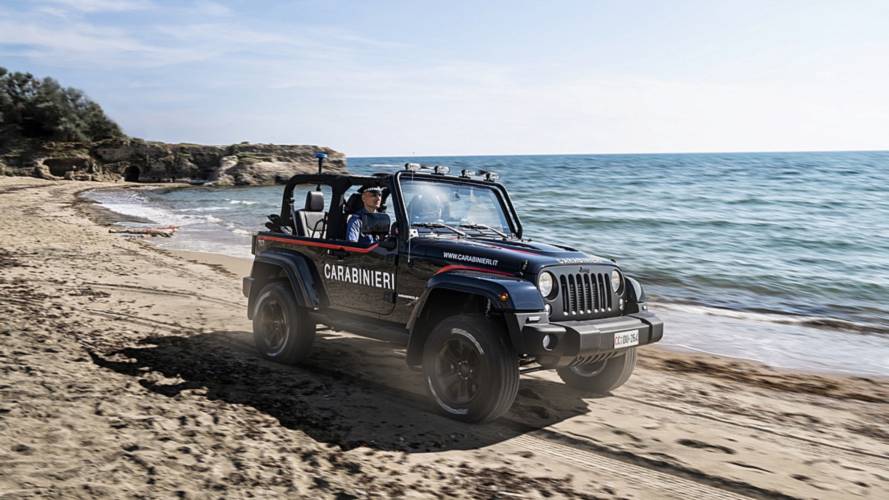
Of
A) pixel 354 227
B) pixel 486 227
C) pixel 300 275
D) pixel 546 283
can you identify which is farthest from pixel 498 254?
pixel 300 275

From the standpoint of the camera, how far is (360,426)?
5.06 meters

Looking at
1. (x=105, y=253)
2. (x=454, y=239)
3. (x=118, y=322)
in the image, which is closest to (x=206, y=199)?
(x=105, y=253)

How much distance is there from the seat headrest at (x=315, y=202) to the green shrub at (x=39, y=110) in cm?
5757

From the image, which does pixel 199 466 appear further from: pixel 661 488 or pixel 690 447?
pixel 690 447

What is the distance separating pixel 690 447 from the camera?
5.02m

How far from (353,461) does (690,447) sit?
2.54 metres

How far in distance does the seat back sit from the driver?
2.11ft

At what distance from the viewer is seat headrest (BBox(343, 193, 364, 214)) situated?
666 cm

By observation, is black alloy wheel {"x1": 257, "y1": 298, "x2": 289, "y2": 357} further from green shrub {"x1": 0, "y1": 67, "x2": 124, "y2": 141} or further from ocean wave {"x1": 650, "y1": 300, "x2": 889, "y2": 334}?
green shrub {"x1": 0, "y1": 67, "x2": 124, "y2": 141}

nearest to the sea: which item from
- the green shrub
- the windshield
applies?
the windshield

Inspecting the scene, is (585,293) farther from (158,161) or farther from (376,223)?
(158,161)

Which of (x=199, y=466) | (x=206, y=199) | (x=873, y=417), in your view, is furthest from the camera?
(x=206, y=199)

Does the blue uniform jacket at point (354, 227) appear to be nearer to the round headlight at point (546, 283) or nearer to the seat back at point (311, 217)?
the seat back at point (311, 217)

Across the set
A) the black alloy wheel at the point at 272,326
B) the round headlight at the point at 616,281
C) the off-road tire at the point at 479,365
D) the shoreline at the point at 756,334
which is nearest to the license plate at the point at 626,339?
the round headlight at the point at 616,281
